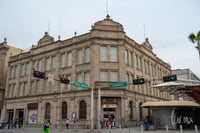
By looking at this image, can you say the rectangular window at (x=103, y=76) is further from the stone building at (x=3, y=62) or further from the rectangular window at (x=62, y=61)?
the stone building at (x=3, y=62)

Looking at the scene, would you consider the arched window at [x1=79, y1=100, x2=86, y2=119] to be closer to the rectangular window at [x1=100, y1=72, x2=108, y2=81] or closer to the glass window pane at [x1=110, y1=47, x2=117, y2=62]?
the rectangular window at [x1=100, y1=72, x2=108, y2=81]

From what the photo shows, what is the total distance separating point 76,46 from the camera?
33062mm

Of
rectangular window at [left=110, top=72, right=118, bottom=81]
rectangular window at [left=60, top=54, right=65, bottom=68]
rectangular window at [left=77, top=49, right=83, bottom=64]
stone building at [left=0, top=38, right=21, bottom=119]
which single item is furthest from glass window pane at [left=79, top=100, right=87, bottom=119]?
stone building at [left=0, top=38, right=21, bottom=119]

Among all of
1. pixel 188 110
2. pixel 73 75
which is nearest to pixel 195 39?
pixel 188 110

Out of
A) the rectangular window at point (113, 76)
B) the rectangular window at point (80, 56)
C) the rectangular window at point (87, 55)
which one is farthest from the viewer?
the rectangular window at point (80, 56)

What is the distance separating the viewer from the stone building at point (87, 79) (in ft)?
94.0

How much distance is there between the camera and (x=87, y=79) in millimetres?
30438

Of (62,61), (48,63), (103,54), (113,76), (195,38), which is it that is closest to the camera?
(195,38)

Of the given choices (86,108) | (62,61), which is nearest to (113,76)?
(86,108)

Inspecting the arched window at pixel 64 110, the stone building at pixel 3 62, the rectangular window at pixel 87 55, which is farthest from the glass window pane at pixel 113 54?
the stone building at pixel 3 62

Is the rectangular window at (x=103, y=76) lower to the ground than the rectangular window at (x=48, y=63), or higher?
lower

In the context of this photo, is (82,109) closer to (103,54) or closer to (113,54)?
(103,54)

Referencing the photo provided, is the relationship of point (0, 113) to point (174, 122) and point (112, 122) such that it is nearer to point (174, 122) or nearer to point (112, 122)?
point (112, 122)

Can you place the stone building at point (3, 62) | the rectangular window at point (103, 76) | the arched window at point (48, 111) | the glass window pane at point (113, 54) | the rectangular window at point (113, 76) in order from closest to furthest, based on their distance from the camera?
the rectangular window at point (103, 76)
the rectangular window at point (113, 76)
the glass window pane at point (113, 54)
the arched window at point (48, 111)
the stone building at point (3, 62)
